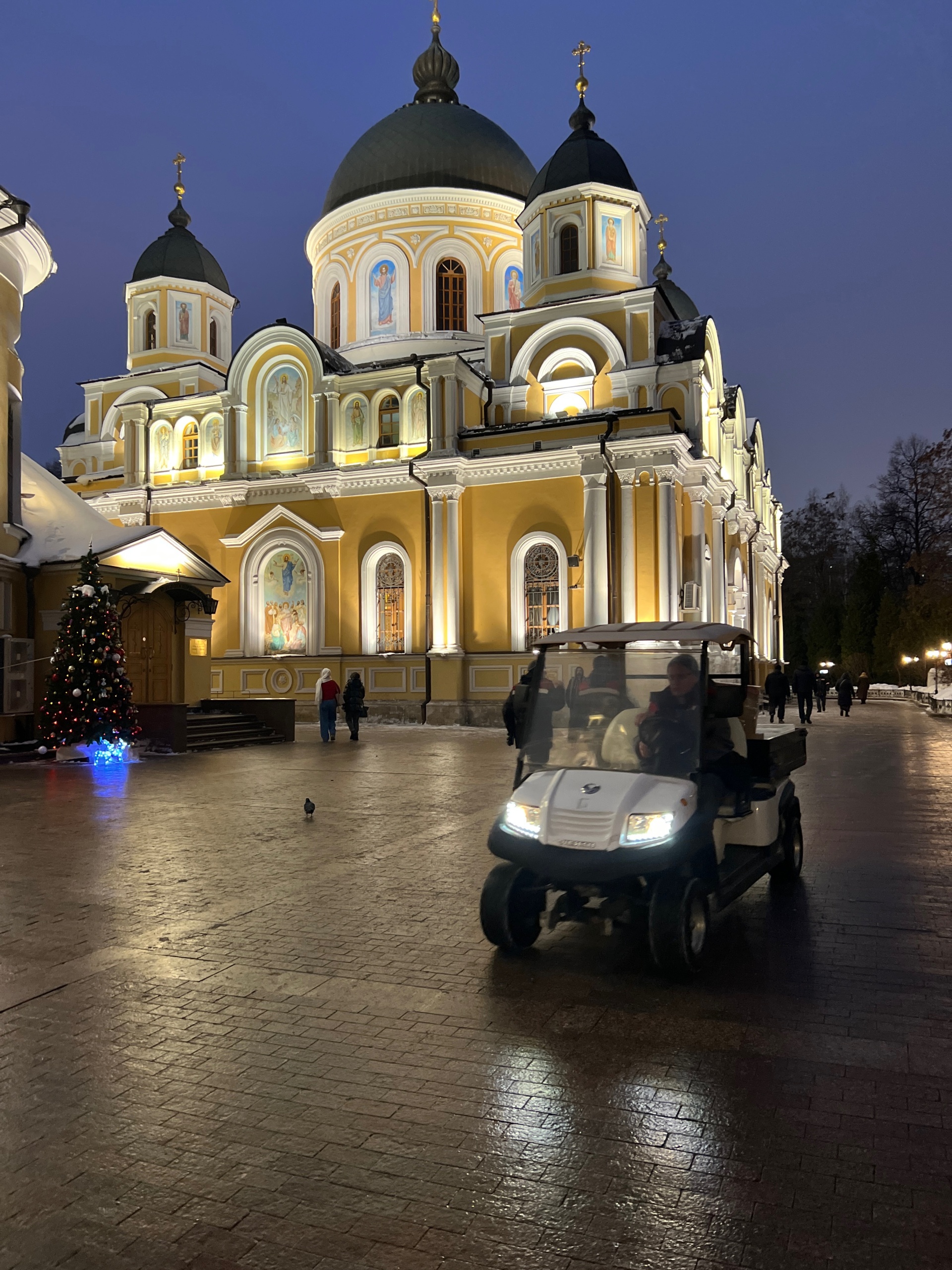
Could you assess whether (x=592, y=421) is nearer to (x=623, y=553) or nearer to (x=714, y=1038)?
(x=623, y=553)

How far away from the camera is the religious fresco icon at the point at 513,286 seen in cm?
3884

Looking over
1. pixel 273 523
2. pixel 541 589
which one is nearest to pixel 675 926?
pixel 541 589

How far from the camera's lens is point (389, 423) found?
33500mm

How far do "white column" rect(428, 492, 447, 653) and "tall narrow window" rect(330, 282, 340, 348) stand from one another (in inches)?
452

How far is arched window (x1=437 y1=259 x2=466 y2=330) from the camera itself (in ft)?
124

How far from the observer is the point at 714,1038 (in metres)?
4.66

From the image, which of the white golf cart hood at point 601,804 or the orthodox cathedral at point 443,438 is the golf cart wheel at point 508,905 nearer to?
the white golf cart hood at point 601,804

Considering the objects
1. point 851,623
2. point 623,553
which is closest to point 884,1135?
point 623,553

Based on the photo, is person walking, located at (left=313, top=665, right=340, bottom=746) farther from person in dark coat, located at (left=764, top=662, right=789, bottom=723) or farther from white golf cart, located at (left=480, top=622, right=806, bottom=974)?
white golf cart, located at (left=480, top=622, right=806, bottom=974)

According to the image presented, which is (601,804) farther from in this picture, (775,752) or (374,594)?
(374,594)

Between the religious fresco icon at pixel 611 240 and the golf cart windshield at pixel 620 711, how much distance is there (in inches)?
1167

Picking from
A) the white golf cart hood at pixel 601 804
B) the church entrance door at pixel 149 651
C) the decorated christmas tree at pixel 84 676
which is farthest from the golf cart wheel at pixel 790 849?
the church entrance door at pixel 149 651

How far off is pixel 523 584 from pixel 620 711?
25.4m

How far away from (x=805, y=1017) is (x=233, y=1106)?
9.03 feet
